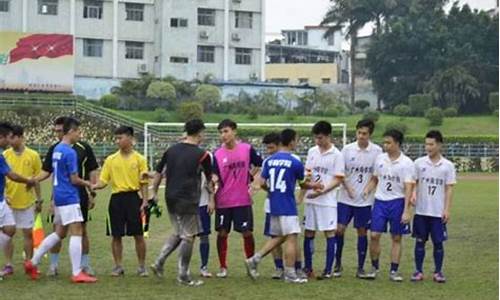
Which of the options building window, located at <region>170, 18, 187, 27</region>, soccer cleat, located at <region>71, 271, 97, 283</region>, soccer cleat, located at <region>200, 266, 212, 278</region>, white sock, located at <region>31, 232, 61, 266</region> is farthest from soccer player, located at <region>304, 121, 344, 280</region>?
building window, located at <region>170, 18, 187, 27</region>

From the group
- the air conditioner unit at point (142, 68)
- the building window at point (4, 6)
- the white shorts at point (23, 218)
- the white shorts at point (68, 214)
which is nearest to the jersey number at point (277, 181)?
the white shorts at point (68, 214)

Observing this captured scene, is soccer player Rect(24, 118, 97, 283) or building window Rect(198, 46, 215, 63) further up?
building window Rect(198, 46, 215, 63)

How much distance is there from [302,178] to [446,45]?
64427 mm

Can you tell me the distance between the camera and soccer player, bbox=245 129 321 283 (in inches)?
469

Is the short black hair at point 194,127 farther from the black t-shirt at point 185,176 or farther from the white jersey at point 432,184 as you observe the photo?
the white jersey at point 432,184

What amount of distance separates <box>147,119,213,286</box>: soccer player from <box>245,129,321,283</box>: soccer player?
770 millimetres

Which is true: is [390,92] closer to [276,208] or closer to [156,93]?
[156,93]

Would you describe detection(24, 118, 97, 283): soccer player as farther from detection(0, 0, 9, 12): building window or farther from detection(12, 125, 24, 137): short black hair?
detection(0, 0, 9, 12): building window

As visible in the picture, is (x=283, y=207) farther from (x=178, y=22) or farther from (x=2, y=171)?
(x=178, y=22)

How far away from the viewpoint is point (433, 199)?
1234 cm

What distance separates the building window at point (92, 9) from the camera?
6975cm

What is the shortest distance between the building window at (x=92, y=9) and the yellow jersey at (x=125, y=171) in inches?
2317

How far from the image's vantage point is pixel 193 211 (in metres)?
11.7

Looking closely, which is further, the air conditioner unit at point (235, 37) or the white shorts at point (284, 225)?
the air conditioner unit at point (235, 37)
